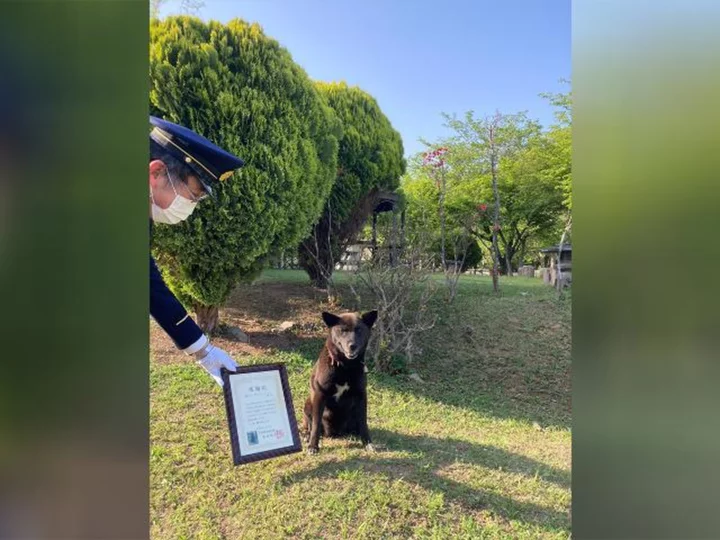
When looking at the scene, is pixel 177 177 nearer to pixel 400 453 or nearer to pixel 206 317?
pixel 400 453

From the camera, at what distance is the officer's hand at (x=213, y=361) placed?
2.59 metres

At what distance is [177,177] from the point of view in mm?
2074

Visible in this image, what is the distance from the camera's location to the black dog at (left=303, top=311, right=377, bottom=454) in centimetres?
317

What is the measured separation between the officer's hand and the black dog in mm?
771

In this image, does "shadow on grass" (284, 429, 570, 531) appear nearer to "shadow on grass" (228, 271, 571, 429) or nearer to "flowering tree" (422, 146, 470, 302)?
"shadow on grass" (228, 271, 571, 429)

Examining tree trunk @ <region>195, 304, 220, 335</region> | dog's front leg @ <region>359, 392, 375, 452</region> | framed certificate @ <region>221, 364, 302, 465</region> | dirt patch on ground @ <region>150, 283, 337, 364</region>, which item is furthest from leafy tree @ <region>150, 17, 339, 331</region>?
dog's front leg @ <region>359, 392, 375, 452</region>

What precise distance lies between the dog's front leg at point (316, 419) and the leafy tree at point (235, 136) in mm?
1955

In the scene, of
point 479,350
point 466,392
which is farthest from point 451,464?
point 479,350

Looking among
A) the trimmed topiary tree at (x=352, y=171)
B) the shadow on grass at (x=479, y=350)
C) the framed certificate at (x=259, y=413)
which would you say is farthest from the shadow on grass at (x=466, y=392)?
the framed certificate at (x=259, y=413)
